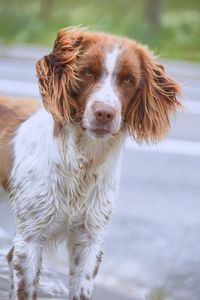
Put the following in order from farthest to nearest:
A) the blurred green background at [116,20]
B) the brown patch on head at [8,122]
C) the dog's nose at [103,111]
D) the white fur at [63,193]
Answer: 1. the blurred green background at [116,20]
2. the brown patch on head at [8,122]
3. the white fur at [63,193]
4. the dog's nose at [103,111]

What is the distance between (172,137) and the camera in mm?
10875

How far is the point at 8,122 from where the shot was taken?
204 inches

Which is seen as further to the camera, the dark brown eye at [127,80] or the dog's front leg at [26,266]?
the dog's front leg at [26,266]

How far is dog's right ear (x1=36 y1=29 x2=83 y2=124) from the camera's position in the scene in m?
4.44

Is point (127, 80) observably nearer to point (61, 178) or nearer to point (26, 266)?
point (61, 178)

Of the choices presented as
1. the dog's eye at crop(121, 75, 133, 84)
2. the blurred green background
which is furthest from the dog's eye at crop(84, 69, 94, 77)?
the blurred green background

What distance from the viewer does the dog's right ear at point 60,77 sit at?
4438 millimetres

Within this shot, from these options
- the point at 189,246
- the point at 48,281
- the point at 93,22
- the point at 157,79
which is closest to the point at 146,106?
the point at 157,79

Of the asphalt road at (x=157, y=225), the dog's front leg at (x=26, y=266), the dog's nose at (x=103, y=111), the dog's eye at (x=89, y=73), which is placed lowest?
the asphalt road at (x=157, y=225)

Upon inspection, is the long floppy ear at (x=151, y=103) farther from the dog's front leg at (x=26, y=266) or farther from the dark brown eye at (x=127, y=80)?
the dog's front leg at (x=26, y=266)

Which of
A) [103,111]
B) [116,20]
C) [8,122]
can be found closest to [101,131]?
[103,111]

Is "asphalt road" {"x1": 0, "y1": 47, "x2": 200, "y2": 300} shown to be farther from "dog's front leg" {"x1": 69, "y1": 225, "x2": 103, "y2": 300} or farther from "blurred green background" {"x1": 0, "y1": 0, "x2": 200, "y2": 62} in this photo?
"blurred green background" {"x1": 0, "y1": 0, "x2": 200, "y2": 62}

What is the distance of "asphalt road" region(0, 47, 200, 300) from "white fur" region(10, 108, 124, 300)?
0.54 meters

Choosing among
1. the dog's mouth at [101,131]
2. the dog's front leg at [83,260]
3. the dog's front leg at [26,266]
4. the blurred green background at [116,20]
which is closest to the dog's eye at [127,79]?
the dog's mouth at [101,131]
